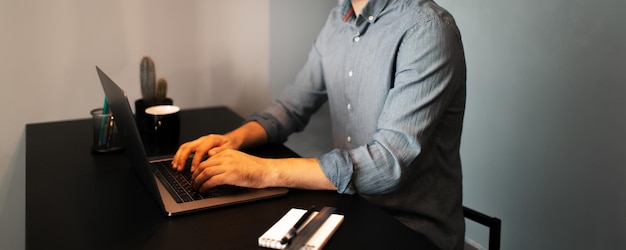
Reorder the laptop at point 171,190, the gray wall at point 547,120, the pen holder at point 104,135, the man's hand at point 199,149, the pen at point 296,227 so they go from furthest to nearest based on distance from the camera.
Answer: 1. the gray wall at point 547,120
2. the pen holder at point 104,135
3. the man's hand at point 199,149
4. the laptop at point 171,190
5. the pen at point 296,227

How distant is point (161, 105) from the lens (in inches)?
64.4

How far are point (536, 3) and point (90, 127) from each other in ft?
4.54

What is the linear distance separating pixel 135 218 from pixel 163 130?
52cm

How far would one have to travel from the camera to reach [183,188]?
1.13 meters

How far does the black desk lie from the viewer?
905 mm

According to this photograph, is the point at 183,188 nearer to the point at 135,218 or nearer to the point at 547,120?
the point at 135,218

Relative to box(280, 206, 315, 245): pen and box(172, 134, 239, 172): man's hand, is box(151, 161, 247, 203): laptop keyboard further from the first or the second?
box(280, 206, 315, 245): pen

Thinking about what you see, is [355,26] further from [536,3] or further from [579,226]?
[579,226]

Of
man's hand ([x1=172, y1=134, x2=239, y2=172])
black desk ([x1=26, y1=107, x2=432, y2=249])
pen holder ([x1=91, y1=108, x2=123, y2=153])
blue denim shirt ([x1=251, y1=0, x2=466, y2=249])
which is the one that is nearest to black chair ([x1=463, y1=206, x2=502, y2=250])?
blue denim shirt ([x1=251, y1=0, x2=466, y2=249])

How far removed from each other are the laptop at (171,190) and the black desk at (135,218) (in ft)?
0.06

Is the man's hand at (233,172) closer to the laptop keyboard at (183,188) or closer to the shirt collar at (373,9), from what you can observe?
the laptop keyboard at (183,188)

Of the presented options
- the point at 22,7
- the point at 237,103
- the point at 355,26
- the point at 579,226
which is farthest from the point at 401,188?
the point at 22,7

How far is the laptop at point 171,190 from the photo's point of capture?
1.00 meters

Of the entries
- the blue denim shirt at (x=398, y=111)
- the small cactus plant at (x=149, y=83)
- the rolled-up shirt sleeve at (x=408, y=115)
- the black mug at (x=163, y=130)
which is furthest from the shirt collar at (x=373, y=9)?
the small cactus plant at (x=149, y=83)
